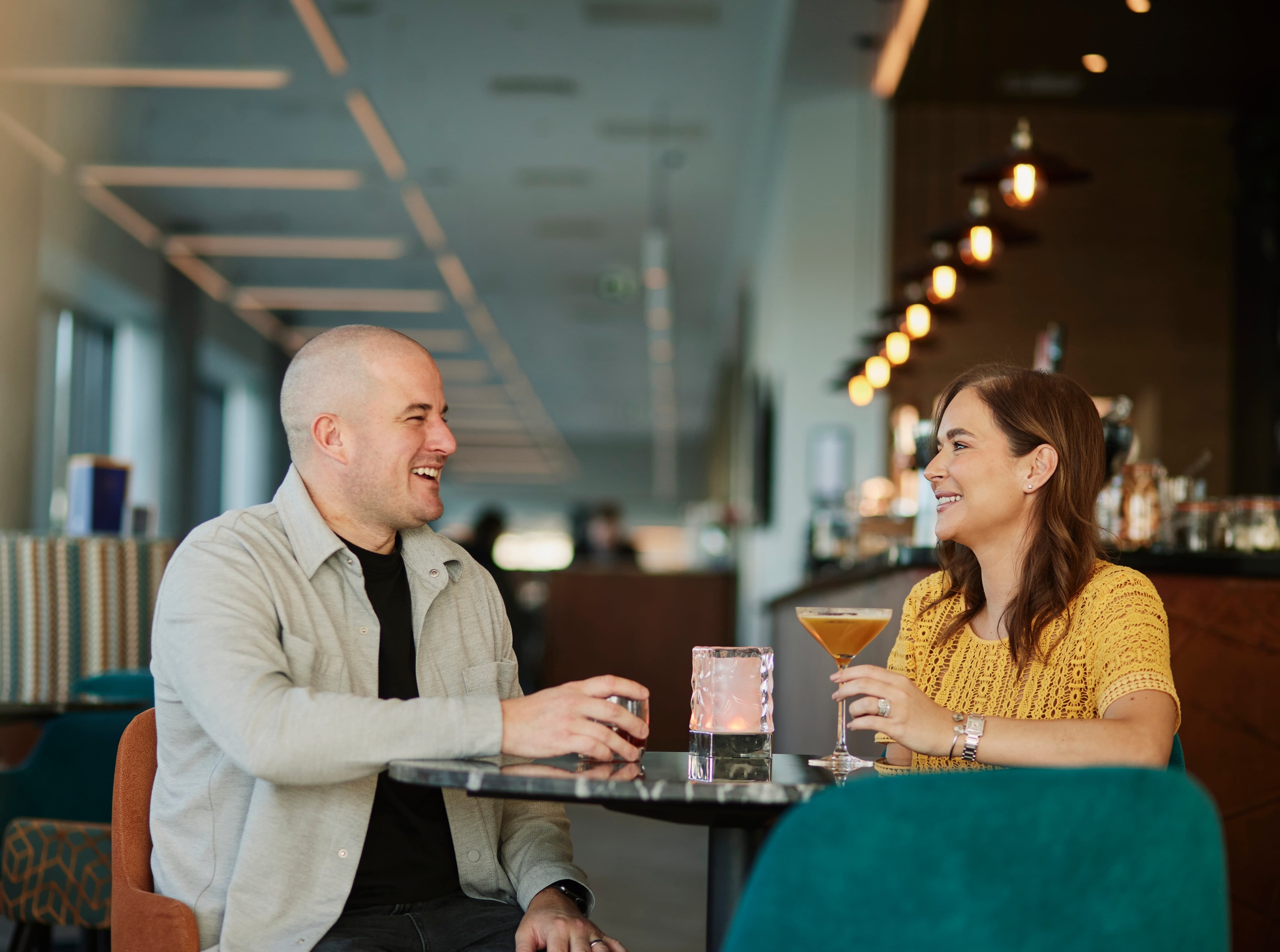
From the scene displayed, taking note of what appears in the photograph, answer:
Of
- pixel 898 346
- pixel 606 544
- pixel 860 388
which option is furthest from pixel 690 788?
pixel 606 544

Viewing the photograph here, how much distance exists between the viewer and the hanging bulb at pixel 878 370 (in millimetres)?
5438

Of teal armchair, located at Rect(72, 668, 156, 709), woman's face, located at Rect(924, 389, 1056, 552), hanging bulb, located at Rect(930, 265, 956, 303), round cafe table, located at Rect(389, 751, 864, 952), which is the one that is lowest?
teal armchair, located at Rect(72, 668, 156, 709)

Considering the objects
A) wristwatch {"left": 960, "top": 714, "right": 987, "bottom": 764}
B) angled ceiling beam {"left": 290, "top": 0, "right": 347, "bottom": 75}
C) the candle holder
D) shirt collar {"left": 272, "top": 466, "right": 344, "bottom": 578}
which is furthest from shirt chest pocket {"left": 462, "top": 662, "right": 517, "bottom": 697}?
angled ceiling beam {"left": 290, "top": 0, "right": 347, "bottom": 75}

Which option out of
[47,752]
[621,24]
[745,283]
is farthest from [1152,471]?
[745,283]

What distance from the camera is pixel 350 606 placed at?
1673 mm

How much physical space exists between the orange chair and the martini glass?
825 mm

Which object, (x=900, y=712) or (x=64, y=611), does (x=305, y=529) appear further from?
(x=64, y=611)

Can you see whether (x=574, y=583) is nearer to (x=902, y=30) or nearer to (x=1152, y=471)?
(x=902, y=30)

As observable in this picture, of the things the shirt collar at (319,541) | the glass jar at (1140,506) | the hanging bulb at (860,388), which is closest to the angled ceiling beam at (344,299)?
the hanging bulb at (860,388)

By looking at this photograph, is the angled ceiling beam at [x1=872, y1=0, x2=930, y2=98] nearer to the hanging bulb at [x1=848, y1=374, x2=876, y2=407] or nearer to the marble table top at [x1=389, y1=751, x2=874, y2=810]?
the hanging bulb at [x1=848, y1=374, x2=876, y2=407]

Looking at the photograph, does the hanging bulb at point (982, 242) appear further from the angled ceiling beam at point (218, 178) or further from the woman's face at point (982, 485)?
the angled ceiling beam at point (218, 178)

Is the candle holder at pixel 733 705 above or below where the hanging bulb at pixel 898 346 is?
below

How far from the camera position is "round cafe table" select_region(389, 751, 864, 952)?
1.20 metres

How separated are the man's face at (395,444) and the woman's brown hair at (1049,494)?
0.86 metres
